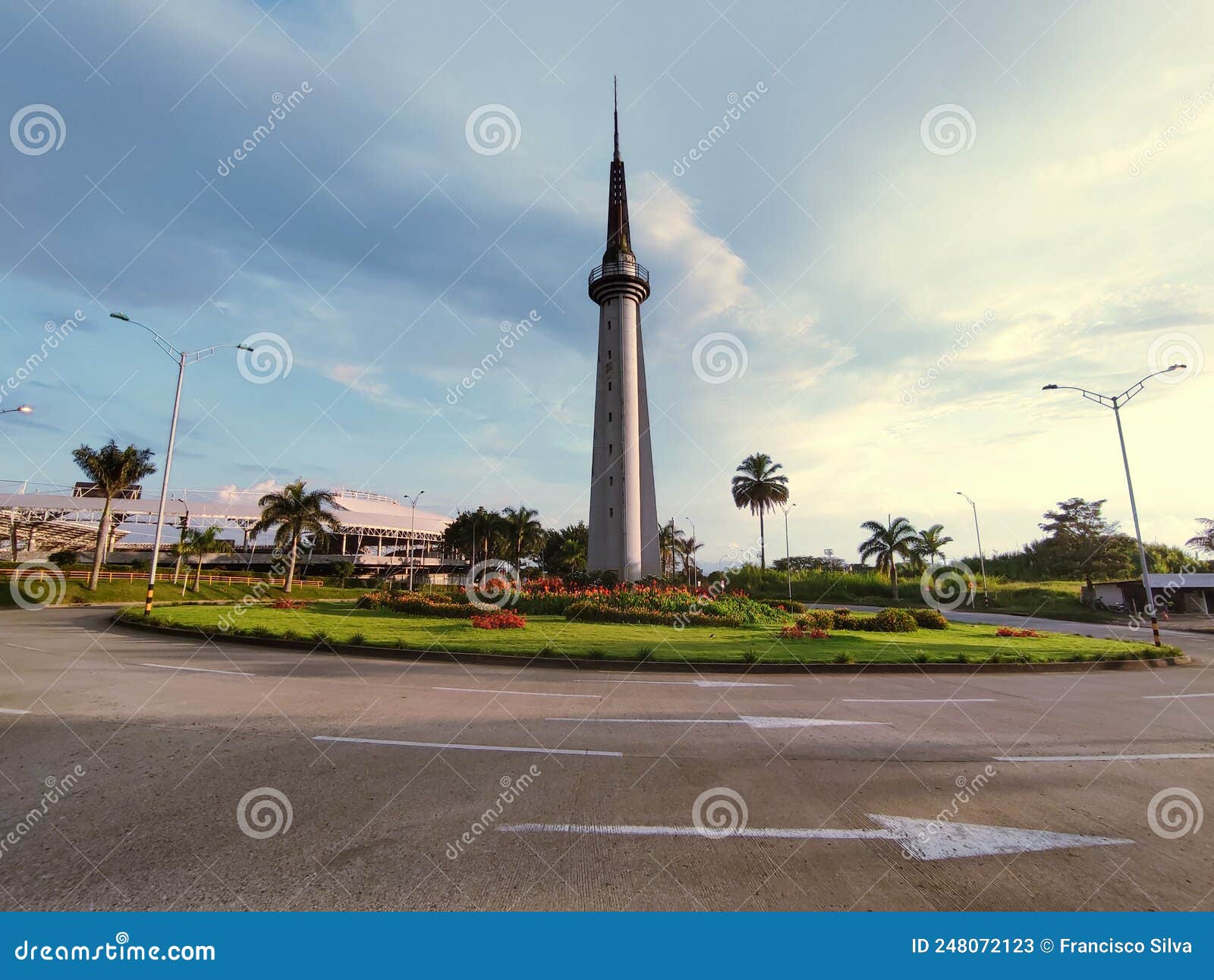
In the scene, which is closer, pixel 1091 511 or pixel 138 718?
pixel 138 718

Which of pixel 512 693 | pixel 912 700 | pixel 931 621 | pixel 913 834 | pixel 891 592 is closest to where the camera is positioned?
pixel 913 834

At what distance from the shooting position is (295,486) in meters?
46.3

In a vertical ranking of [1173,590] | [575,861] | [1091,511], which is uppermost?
[1091,511]

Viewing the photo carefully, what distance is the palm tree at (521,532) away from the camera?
65.1 metres

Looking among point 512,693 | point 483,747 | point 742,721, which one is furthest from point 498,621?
point 483,747

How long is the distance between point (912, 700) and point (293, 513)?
47.6 m

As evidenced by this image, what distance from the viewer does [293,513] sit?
4578cm

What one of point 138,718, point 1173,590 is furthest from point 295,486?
point 1173,590

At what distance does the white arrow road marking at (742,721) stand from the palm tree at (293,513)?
44463mm

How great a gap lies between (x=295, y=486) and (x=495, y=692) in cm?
4353

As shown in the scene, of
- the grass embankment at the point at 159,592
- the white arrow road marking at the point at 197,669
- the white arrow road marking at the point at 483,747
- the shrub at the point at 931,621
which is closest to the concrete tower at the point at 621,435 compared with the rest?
the shrub at the point at 931,621

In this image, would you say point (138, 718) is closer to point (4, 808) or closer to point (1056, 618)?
point (4, 808)

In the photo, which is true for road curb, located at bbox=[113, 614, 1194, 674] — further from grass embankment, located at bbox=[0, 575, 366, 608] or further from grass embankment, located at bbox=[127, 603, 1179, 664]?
grass embankment, located at bbox=[0, 575, 366, 608]

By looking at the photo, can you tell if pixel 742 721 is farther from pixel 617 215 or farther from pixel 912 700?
pixel 617 215
